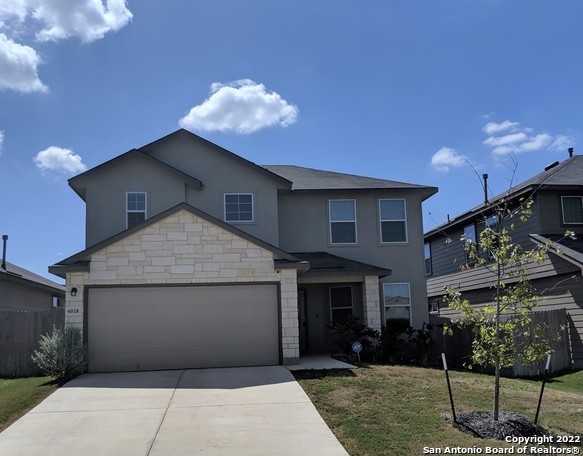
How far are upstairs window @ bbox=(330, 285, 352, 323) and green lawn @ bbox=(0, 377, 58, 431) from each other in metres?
9.21

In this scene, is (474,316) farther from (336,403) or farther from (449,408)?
(336,403)

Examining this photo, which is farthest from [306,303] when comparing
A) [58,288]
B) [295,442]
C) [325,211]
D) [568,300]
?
[58,288]

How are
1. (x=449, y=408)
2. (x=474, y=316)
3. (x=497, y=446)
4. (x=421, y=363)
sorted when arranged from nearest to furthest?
(x=497, y=446) → (x=474, y=316) → (x=449, y=408) → (x=421, y=363)

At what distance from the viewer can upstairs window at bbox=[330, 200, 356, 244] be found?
731 inches

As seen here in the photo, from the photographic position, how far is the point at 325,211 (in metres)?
18.7

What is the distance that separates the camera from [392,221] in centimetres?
1878

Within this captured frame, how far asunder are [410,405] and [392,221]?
10.1 meters

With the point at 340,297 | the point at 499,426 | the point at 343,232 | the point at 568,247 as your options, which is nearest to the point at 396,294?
the point at 340,297

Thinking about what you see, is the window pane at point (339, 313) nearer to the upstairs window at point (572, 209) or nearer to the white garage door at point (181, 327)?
the white garage door at point (181, 327)

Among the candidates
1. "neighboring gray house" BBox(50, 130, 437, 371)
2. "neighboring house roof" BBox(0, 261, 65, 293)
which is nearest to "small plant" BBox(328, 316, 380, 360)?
"neighboring gray house" BBox(50, 130, 437, 371)

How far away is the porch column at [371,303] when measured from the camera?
53.2 ft

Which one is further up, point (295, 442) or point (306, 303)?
Answer: point (306, 303)

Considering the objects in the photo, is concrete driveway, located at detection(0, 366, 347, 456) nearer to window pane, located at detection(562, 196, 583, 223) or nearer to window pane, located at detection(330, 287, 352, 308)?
window pane, located at detection(330, 287, 352, 308)

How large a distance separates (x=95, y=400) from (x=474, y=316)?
6.85 meters
